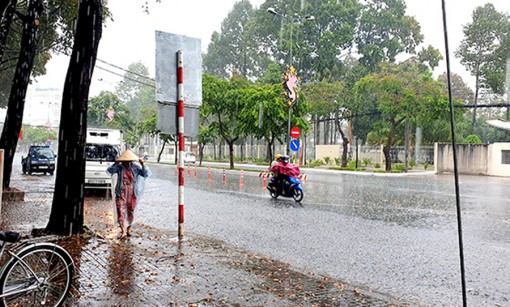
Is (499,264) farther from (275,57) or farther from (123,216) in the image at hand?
(275,57)

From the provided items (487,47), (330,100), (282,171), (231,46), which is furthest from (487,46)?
(282,171)

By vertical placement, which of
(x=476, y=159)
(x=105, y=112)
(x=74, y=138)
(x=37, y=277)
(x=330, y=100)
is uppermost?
(x=105, y=112)

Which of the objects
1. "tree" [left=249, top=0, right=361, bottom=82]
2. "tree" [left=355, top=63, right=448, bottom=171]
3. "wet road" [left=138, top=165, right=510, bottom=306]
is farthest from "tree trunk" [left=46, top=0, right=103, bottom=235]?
"tree" [left=249, top=0, right=361, bottom=82]

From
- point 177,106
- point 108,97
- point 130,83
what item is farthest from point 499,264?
point 130,83

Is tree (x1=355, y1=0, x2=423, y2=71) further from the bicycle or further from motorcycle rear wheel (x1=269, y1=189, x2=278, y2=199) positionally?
the bicycle

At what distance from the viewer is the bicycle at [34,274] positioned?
412 cm

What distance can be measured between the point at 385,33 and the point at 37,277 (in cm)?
5445

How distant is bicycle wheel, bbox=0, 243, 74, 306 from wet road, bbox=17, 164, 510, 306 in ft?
10.6

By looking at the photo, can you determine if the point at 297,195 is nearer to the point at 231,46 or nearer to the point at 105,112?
the point at 105,112

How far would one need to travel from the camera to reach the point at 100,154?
17562 mm

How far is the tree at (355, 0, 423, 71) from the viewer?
169ft

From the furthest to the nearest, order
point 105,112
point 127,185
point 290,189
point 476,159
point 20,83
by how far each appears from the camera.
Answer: point 105,112 → point 476,159 → point 290,189 → point 20,83 → point 127,185

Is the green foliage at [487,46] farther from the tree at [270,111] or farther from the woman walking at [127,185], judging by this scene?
the woman walking at [127,185]

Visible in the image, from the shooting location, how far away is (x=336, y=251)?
308 inches
